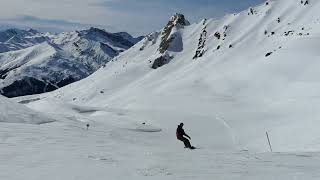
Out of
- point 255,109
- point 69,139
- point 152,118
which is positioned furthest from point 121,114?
point 69,139

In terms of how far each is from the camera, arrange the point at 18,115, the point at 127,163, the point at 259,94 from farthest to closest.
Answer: the point at 259,94 → the point at 18,115 → the point at 127,163

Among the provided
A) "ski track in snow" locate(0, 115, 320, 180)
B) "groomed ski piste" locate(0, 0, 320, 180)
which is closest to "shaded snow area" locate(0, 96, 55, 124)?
"groomed ski piste" locate(0, 0, 320, 180)

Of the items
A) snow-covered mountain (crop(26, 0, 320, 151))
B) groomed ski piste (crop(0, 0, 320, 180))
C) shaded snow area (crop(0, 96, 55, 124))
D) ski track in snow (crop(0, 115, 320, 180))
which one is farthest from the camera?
snow-covered mountain (crop(26, 0, 320, 151))

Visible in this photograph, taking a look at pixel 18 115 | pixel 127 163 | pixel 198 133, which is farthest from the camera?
pixel 198 133

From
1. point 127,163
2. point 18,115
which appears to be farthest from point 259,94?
point 127,163

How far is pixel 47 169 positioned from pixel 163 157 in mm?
5884

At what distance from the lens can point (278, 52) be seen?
122250mm

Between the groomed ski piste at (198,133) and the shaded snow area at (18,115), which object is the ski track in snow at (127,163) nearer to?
the groomed ski piste at (198,133)

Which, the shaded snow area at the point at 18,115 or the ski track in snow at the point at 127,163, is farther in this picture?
the shaded snow area at the point at 18,115

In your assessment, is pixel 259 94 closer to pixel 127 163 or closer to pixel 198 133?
pixel 198 133

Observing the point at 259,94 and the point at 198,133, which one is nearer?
the point at 198,133

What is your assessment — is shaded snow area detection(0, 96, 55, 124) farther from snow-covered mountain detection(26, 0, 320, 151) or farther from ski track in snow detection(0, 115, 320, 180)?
snow-covered mountain detection(26, 0, 320, 151)

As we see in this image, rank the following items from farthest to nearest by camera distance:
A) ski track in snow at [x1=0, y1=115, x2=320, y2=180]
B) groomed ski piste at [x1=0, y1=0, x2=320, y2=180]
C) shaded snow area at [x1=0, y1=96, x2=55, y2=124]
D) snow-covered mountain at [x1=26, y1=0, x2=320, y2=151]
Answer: snow-covered mountain at [x1=26, y1=0, x2=320, y2=151], shaded snow area at [x1=0, y1=96, x2=55, y2=124], groomed ski piste at [x1=0, y1=0, x2=320, y2=180], ski track in snow at [x1=0, y1=115, x2=320, y2=180]

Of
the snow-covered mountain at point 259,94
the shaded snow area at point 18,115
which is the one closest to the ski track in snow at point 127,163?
the shaded snow area at point 18,115
